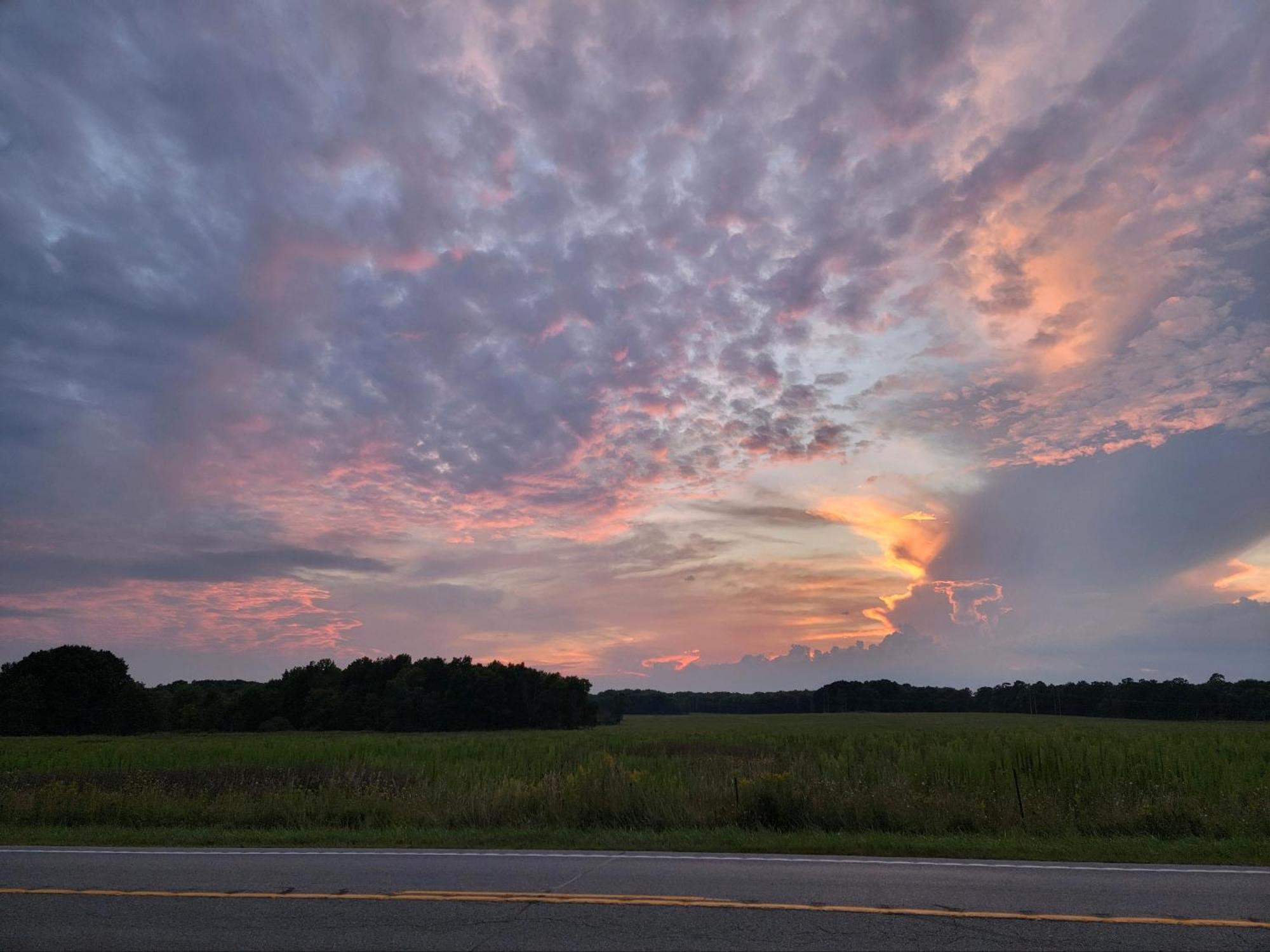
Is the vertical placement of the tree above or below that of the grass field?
above

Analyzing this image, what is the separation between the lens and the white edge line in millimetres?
10930

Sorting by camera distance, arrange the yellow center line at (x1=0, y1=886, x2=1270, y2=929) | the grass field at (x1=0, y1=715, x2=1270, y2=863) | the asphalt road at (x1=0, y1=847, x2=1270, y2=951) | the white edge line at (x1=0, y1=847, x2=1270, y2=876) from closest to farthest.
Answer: the asphalt road at (x1=0, y1=847, x2=1270, y2=951) → the yellow center line at (x1=0, y1=886, x2=1270, y2=929) → the white edge line at (x1=0, y1=847, x2=1270, y2=876) → the grass field at (x1=0, y1=715, x2=1270, y2=863)

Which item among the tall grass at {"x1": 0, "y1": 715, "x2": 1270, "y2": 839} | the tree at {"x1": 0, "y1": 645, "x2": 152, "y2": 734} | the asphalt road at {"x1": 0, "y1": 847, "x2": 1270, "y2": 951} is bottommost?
the asphalt road at {"x1": 0, "y1": 847, "x2": 1270, "y2": 951}

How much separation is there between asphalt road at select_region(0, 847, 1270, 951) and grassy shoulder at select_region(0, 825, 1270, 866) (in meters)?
0.81

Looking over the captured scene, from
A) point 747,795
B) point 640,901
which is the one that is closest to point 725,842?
point 747,795

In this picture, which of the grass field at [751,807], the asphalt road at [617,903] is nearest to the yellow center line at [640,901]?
the asphalt road at [617,903]

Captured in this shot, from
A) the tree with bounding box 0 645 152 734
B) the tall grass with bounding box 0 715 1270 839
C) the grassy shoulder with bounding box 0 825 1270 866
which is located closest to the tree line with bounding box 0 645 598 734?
the tree with bounding box 0 645 152 734

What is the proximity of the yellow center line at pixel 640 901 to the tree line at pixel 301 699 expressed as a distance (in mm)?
96364

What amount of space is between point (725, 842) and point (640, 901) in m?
4.70

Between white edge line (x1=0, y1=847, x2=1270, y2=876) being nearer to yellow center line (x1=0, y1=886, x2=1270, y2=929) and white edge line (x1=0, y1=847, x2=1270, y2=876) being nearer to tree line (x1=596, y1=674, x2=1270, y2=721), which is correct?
yellow center line (x1=0, y1=886, x2=1270, y2=929)

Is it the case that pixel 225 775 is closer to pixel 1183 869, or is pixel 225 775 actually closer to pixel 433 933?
pixel 433 933

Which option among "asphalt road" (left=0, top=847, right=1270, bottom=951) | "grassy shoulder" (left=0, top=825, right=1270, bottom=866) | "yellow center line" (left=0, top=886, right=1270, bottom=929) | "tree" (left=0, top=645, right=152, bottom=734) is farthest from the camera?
"tree" (left=0, top=645, right=152, bottom=734)

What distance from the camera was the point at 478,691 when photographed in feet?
359

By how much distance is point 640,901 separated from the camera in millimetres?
8703
